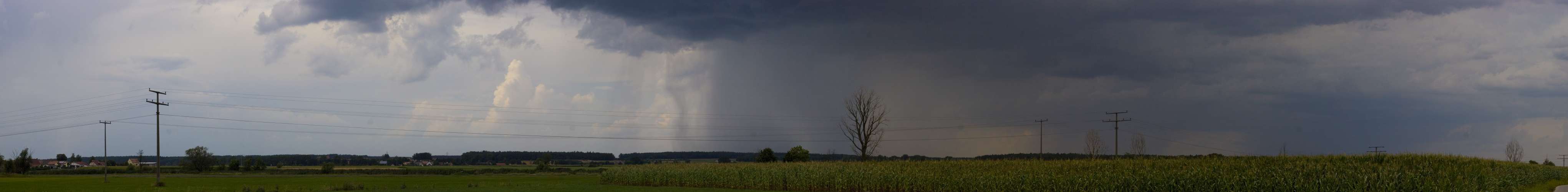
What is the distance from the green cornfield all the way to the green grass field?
26.7 feet

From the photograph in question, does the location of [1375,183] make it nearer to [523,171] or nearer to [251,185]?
[251,185]

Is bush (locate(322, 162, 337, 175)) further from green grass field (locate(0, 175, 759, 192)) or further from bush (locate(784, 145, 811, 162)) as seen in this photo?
bush (locate(784, 145, 811, 162))

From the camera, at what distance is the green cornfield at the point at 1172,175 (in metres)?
21.5

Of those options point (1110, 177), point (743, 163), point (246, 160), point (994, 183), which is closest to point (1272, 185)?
point (1110, 177)

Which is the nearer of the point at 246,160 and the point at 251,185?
the point at 251,185

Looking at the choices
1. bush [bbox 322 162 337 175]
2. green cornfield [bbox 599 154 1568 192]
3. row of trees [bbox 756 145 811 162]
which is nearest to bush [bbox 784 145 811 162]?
row of trees [bbox 756 145 811 162]

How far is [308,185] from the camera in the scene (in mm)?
Result: 63281

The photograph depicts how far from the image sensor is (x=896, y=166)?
3806 centimetres

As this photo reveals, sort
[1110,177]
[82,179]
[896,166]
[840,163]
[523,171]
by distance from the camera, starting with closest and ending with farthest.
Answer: [1110,177] → [896,166] → [840,163] → [82,179] → [523,171]

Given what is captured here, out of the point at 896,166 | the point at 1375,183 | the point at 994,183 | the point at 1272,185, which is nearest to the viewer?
the point at 1375,183

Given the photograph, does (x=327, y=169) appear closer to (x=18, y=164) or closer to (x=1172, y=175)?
(x=18, y=164)

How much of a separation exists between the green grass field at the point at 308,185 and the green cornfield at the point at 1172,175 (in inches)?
321

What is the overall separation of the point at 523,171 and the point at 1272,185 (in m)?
123

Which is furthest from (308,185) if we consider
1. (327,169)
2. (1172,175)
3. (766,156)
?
(327,169)
